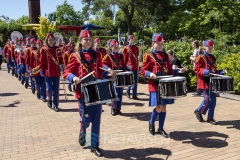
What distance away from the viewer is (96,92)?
4.52 m

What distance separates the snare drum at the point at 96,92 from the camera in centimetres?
449

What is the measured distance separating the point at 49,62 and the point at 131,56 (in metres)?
2.63

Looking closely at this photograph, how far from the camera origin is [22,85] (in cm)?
1394

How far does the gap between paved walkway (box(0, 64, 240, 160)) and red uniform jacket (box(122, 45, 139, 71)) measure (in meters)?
1.30

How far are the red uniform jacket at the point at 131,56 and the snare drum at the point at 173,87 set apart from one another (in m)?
4.17

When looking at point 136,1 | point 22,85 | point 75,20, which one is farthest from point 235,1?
point 75,20

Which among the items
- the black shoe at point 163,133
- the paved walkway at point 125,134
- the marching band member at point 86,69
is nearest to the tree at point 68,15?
the paved walkway at point 125,134

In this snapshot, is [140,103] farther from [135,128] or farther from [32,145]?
[32,145]

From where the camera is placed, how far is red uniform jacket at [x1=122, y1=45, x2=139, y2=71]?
9383 millimetres

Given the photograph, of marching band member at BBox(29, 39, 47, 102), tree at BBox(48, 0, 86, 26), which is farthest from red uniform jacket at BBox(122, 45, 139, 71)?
tree at BBox(48, 0, 86, 26)

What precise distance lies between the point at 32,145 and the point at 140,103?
14.5 ft

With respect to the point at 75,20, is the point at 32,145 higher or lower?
lower

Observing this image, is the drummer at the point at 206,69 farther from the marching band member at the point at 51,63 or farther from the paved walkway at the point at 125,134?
the marching band member at the point at 51,63

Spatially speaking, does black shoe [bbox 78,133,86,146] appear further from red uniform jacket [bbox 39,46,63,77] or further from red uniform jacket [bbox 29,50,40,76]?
red uniform jacket [bbox 29,50,40,76]
